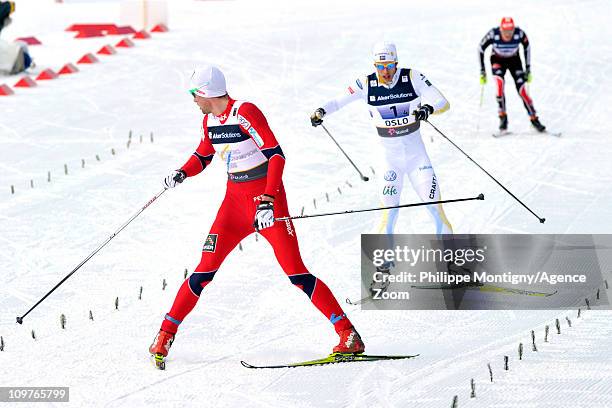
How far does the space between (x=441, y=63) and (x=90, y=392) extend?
490 inches

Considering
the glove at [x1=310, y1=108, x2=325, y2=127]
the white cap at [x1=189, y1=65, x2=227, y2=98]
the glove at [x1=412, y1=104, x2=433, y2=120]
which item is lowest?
the glove at [x1=310, y1=108, x2=325, y2=127]

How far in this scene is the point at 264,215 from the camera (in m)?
7.30

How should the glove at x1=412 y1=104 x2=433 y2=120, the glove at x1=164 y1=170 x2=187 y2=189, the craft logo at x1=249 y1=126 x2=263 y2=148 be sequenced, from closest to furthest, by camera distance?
the craft logo at x1=249 y1=126 x2=263 y2=148 < the glove at x1=164 y1=170 x2=187 y2=189 < the glove at x1=412 y1=104 x2=433 y2=120

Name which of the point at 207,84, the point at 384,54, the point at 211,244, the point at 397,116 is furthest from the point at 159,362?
the point at 384,54

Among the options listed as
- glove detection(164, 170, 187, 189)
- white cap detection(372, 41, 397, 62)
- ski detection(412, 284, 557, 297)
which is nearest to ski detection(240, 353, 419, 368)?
glove detection(164, 170, 187, 189)

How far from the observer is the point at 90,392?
720 centimetres

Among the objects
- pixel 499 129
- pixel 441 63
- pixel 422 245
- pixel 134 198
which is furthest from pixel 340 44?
pixel 422 245

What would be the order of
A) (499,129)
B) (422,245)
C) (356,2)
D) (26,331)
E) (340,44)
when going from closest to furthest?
(26,331) → (422,245) → (499,129) → (340,44) → (356,2)

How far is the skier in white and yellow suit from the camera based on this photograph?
914cm

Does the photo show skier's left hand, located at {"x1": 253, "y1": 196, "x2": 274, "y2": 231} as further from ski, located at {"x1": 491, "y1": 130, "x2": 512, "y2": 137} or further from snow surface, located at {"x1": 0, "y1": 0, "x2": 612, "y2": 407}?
ski, located at {"x1": 491, "y1": 130, "x2": 512, "y2": 137}

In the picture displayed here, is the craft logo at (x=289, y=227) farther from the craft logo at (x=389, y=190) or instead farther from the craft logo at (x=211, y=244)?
the craft logo at (x=389, y=190)

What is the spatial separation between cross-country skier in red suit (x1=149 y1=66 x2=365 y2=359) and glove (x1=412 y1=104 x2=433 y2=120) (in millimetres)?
1766

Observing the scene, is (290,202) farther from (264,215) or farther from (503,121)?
(264,215)

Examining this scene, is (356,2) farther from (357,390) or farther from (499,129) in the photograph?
(357,390)
